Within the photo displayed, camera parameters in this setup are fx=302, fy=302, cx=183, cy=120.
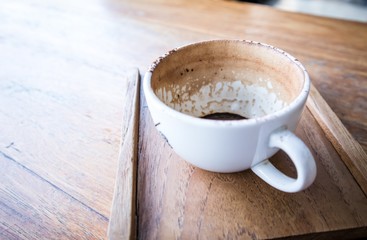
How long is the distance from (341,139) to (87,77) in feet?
1.34

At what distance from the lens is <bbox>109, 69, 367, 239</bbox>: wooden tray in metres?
0.27

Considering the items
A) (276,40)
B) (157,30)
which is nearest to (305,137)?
(276,40)

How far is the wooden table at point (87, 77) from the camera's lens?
0.33m

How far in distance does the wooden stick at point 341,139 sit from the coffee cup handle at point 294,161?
3.8 inches

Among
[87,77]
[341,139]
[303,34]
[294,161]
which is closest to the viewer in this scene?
[294,161]

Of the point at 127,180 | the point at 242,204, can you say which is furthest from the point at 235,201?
the point at 127,180

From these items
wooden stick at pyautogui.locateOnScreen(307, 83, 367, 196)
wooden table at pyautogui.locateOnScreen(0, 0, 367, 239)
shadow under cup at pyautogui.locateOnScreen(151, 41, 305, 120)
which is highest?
shadow under cup at pyautogui.locateOnScreen(151, 41, 305, 120)

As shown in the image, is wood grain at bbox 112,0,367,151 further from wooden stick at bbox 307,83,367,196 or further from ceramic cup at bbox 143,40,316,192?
ceramic cup at bbox 143,40,316,192

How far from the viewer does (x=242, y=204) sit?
287 mm

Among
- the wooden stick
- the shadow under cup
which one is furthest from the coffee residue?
the wooden stick

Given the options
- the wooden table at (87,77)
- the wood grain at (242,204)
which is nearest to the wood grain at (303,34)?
the wooden table at (87,77)

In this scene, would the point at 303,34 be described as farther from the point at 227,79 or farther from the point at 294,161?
the point at 294,161

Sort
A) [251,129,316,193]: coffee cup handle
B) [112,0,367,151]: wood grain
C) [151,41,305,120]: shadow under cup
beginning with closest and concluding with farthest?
[251,129,316,193]: coffee cup handle < [151,41,305,120]: shadow under cup < [112,0,367,151]: wood grain

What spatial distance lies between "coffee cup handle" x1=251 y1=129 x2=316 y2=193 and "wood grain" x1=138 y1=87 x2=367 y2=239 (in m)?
0.03
